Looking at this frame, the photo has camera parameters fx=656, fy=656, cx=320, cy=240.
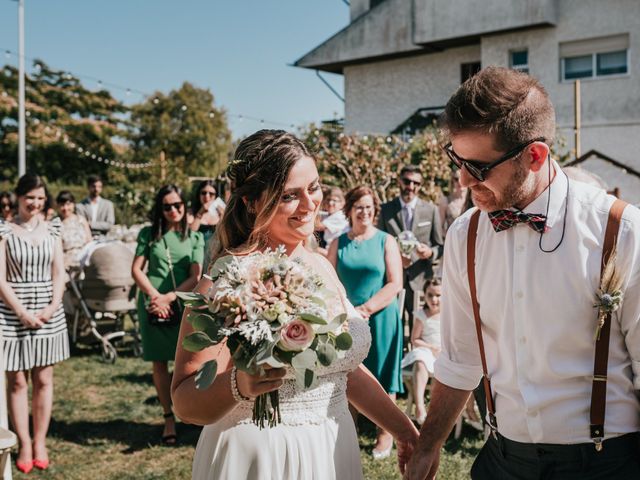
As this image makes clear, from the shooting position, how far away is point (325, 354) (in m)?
2.17

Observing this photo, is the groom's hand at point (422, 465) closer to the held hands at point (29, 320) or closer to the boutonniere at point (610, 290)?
the boutonniere at point (610, 290)

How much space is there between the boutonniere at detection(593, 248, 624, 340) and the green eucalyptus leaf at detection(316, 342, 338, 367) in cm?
87

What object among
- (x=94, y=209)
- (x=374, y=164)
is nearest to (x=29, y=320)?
(x=94, y=209)

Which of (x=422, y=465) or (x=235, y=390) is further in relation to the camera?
(x=422, y=465)

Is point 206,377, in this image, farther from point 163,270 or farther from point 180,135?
point 180,135

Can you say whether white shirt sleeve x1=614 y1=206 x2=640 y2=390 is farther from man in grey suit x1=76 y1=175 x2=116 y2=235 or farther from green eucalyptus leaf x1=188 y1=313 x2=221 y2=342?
man in grey suit x1=76 y1=175 x2=116 y2=235

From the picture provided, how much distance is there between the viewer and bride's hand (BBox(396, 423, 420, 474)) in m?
2.83

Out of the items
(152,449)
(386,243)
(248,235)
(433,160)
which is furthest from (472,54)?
(248,235)

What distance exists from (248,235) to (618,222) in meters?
1.50

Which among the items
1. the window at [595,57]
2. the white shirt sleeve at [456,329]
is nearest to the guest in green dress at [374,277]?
the white shirt sleeve at [456,329]

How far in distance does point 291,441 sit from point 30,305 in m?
4.03

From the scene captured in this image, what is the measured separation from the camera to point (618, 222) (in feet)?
7.01

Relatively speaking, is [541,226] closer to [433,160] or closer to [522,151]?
[522,151]

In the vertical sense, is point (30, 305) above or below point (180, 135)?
below
